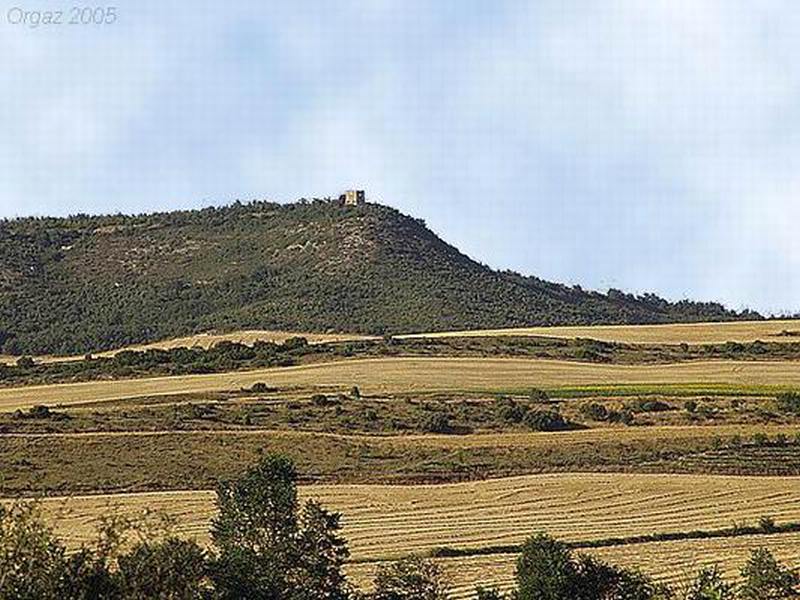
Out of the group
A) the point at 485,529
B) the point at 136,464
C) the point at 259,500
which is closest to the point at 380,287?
the point at 136,464

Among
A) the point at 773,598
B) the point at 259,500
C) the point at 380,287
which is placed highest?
the point at 380,287

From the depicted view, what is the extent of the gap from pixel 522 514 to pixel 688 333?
152ft

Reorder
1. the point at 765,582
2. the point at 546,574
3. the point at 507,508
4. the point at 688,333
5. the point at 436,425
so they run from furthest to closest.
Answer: the point at 688,333 < the point at 436,425 < the point at 507,508 < the point at 765,582 < the point at 546,574

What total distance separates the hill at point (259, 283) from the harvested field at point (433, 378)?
96.1 ft

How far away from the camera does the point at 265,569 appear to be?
28219 millimetres

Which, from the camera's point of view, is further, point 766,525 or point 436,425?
point 436,425

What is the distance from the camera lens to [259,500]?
103 feet

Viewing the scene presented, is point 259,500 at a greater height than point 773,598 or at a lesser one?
greater

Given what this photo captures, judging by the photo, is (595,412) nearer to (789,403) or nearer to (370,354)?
(789,403)

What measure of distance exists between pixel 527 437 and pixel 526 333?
33205 mm

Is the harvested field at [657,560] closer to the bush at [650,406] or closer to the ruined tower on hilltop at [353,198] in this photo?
the bush at [650,406]

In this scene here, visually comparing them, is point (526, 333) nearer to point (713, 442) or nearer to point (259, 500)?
point (713, 442)

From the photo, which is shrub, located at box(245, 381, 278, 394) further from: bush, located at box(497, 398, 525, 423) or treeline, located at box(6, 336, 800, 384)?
bush, located at box(497, 398, 525, 423)

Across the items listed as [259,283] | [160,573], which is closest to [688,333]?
[259,283]
